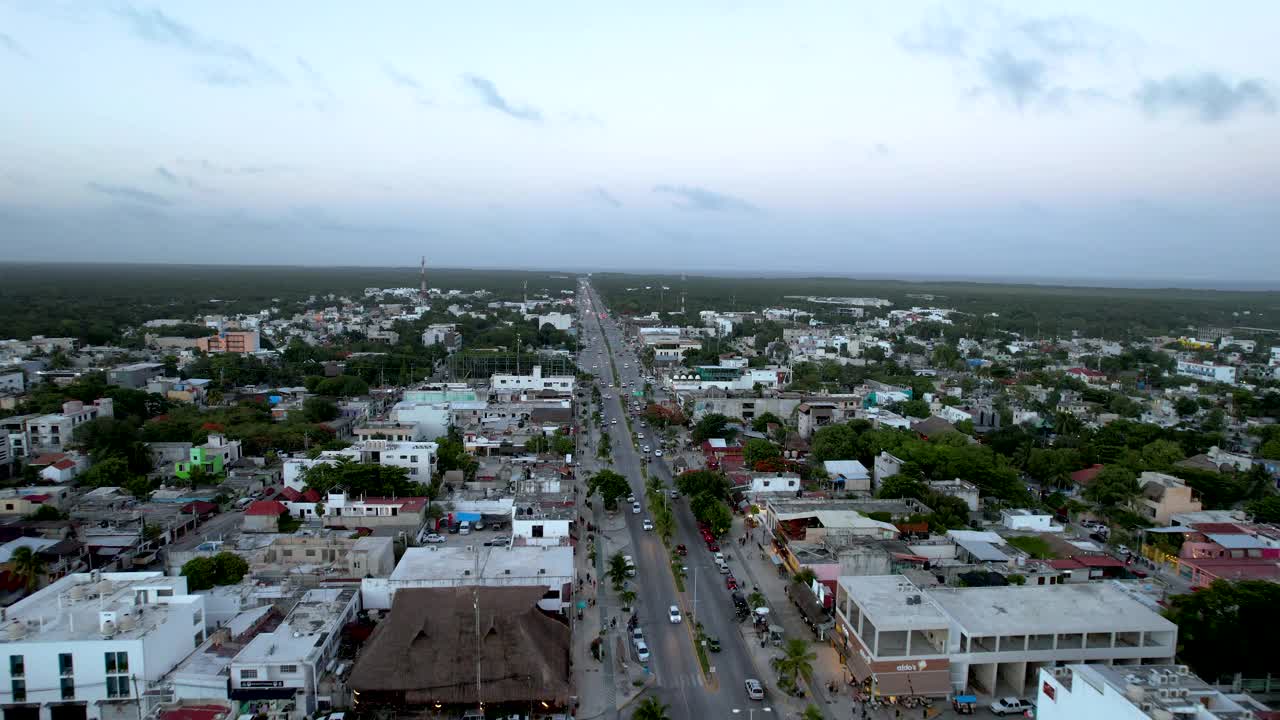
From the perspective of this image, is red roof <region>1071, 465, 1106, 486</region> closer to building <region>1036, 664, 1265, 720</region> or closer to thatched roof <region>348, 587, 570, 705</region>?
building <region>1036, 664, 1265, 720</region>

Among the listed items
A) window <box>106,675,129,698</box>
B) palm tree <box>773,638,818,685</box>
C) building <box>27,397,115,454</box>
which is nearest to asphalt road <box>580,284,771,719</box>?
palm tree <box>773,638,818,685</box>

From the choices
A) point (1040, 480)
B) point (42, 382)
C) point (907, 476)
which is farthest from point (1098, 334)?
point (42, 382)

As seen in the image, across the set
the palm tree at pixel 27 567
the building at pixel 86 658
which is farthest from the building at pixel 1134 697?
the palm tree at pixel 27 567

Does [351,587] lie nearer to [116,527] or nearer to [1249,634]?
[116,527]

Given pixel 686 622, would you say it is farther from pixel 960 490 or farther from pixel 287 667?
pixel 960 490

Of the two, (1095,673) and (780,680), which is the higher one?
(1095,673)

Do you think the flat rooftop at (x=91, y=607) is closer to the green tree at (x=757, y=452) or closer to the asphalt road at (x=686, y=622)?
the asphalt road at (x=686, y=622)
